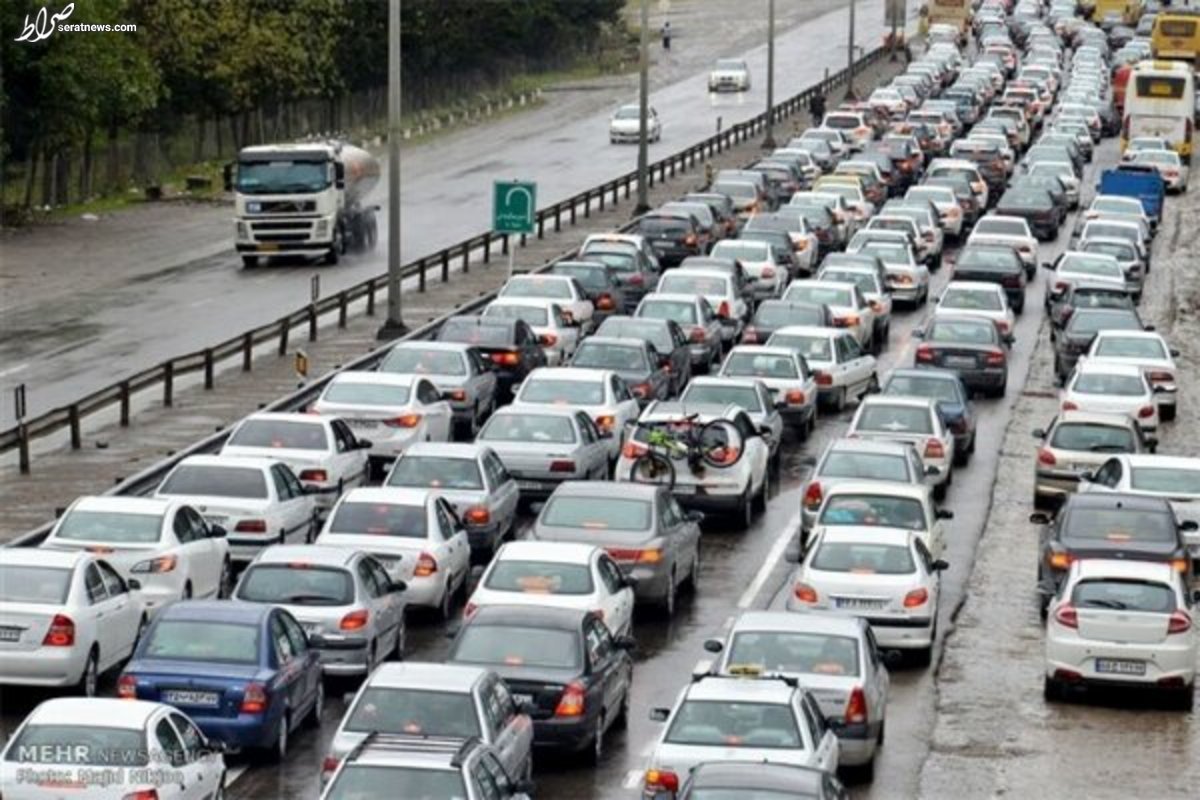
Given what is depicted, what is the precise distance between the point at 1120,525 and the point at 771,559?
4.67 metres

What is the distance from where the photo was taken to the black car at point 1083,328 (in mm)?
50812

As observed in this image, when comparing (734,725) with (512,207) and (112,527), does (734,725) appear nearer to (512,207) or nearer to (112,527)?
(112,527)

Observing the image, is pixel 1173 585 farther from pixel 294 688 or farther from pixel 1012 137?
pixel 1012 137

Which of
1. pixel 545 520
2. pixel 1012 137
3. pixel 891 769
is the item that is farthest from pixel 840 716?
pixel 1012 137

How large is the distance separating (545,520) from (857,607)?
3.61 metres

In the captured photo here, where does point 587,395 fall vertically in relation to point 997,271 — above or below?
above

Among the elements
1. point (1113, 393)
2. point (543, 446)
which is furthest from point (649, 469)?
point (1113, 393)

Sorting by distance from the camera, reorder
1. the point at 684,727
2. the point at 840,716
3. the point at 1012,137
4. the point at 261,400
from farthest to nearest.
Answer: the point at 1012,137
the point at 261,400
the point at 840,716
the point at 684,727

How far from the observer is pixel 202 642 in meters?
25.8

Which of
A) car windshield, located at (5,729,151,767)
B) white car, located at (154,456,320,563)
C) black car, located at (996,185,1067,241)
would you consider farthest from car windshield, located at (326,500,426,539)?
black car, located at (996,185,1067,241)

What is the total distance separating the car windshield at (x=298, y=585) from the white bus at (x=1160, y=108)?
222ft

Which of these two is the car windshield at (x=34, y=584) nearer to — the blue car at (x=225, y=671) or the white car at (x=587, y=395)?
the blue car at (x=225, y=671)

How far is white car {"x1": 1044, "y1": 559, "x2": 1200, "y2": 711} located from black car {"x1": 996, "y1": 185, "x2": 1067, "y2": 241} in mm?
43208

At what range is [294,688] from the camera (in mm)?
26359
